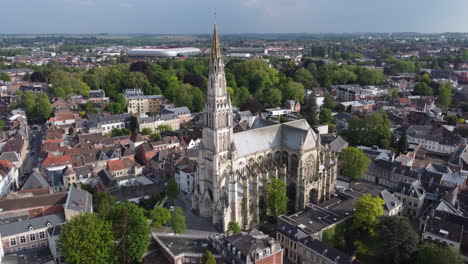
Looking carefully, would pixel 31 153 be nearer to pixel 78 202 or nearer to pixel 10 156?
pixel 10 156

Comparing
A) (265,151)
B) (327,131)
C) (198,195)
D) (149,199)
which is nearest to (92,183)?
(149,199)

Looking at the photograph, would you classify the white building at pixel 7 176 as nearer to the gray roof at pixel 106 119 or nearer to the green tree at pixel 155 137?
the gray roof at pixel 106 119

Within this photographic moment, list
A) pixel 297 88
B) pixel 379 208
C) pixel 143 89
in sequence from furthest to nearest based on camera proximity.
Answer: pixel 143 89 → pixel 297 88 → pixel 379 208

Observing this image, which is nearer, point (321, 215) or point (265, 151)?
point (321, 215)

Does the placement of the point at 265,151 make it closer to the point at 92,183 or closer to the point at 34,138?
the point at 92,183

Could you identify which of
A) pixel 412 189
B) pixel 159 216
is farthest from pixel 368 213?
pixel 159 216

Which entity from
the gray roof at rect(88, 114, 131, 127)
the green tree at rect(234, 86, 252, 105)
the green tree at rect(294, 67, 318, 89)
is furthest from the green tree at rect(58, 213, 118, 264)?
the green tree at rect(294, 67, 318, 89)

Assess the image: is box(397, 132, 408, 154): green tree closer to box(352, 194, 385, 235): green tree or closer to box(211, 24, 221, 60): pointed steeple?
box(352, 194, 385, 235): green tree
